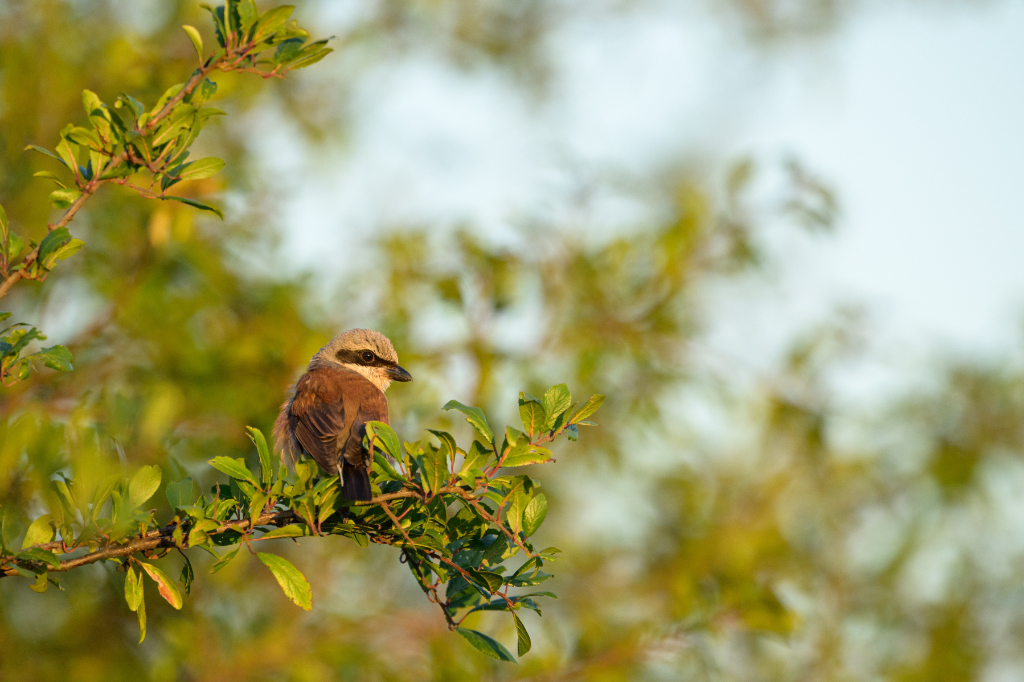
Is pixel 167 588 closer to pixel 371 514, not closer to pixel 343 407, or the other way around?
pixel 371 514

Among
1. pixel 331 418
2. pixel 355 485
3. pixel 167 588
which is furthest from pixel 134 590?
pixel 331 418

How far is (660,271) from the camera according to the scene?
6.69 m

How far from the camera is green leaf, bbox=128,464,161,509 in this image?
2.64 meters

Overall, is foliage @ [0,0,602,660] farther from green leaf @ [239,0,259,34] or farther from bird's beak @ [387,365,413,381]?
bird's beak @ [387,365,413,381]

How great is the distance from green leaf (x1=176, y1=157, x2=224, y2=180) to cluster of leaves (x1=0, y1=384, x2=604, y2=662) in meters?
0.82

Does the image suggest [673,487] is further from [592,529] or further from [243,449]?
[243,449]

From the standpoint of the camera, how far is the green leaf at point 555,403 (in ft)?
8.60

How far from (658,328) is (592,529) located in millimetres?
3705

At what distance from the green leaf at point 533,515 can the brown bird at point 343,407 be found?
0.48m

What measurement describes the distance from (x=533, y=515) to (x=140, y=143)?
5.23ft

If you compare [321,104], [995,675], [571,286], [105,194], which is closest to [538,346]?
[571,286]

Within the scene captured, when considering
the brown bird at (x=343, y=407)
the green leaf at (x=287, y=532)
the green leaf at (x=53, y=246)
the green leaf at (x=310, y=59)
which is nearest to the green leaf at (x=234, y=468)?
the green leaf at (x=287, y=532)

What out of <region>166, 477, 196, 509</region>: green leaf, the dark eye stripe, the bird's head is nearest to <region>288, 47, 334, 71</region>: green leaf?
<region>166, 477, 196, 509</region>: green leaf

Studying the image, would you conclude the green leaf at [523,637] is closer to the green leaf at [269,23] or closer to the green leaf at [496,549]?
the green leaf at [496,549]
